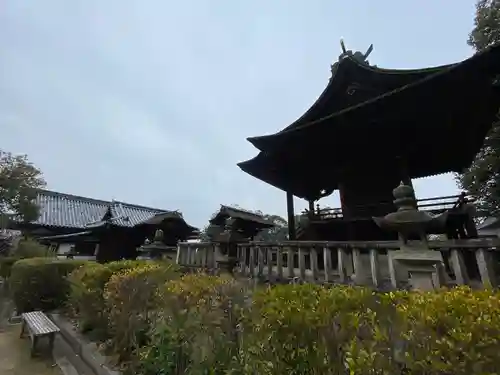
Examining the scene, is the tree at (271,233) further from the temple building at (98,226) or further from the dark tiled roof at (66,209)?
the dark tiled roof at (66,209)

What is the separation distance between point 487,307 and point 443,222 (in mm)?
2440

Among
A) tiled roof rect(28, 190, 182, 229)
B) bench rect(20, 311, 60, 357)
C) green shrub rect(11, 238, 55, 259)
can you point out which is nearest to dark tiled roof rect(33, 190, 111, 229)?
tiled roof rect(28, 190, 182, 229)

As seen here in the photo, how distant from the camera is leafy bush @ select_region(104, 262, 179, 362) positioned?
14.1 feet

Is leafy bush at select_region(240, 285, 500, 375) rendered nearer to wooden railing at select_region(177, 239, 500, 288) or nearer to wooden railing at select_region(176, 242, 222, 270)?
wooden railing at select_region(177, 239, 500, 288)

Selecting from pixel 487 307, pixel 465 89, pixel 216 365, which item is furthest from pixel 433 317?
pixel 465 89

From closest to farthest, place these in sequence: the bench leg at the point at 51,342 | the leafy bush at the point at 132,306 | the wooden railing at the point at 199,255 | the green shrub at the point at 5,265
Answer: the leafy bush at the point at 132,306, the bench leg at the point at 51,342, the wooden railing at the point at 199,255, the green shrub at the point at 5,265

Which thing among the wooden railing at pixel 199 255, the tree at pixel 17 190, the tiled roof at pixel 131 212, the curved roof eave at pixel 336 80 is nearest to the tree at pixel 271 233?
the wooden railing at pixel 199 255

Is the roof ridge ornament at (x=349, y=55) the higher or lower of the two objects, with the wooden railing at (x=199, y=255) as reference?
higher

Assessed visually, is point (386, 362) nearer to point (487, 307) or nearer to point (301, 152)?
point (487, 307)

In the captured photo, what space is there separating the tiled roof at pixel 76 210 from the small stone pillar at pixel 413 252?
19142mm

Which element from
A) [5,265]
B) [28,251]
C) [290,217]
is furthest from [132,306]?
[5,265]

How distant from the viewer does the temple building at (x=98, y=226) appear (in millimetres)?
14414

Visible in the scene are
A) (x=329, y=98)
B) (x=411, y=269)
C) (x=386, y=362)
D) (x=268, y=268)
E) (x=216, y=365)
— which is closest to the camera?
(x=386, y=362)

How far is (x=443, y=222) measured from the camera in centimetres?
369
